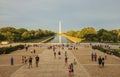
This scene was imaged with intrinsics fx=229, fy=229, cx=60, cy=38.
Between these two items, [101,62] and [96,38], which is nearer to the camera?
[101,62]

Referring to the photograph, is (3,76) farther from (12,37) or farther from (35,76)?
(12,37)

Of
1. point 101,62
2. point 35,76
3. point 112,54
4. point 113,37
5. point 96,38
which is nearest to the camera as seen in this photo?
point 35,76

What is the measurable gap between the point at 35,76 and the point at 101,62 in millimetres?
10861

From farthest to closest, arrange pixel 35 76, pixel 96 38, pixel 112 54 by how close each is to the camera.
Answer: pixel 96 38 < pixel 112 54 < pixel 35 76

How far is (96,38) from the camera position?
114812 mm

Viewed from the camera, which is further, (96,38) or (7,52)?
(96,38)

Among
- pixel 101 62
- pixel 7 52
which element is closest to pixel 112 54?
pixel 101 62

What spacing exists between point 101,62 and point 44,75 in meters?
9.97

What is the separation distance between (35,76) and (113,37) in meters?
86.2

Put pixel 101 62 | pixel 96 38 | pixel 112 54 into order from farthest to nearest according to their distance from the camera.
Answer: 1. pixel 96 38
2. pixel 112 54
3. pixel 101 62

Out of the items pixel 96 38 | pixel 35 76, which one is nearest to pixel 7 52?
pixel 35 76

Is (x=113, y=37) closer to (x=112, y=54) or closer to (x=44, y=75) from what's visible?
(x=112, y=54)

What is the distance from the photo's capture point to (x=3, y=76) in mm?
21906

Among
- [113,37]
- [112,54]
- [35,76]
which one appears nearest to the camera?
[35,76]
